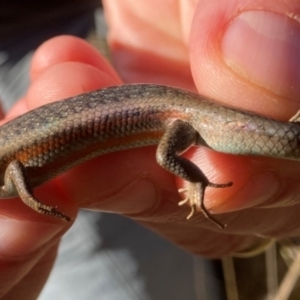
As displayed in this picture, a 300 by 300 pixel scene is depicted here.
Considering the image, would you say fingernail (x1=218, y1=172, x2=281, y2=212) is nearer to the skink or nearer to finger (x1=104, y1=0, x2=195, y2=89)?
the skink

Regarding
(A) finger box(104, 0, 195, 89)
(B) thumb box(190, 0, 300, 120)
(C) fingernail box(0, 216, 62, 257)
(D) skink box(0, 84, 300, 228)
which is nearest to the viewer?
(B) thumb box(190, 0, 300, 120)

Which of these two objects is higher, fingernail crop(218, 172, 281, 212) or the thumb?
the thumb

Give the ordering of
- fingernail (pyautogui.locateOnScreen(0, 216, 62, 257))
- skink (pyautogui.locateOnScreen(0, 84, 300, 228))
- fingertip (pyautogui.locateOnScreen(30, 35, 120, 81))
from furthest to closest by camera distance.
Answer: fingertip (pyautogui.locateOnScreen(30, 35, 120, 81)) < fingernail (pyautogui.locateOnScreen(0, 216, 62, 257)) < skink (pyautogui.locateOnScreen(0, 84, 300, 228))

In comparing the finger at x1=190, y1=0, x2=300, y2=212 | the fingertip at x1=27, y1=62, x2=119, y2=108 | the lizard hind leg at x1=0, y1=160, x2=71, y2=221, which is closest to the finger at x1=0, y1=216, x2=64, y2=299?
the lizard hind leg at x1=0, y1=160, x2=71, y2=221

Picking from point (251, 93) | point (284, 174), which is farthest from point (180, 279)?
point (251, 93)

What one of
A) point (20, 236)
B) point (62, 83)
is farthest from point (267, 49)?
point (20, 236)

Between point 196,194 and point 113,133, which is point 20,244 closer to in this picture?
point 113,133

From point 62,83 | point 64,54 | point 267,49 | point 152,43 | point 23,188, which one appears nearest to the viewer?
point 267,49

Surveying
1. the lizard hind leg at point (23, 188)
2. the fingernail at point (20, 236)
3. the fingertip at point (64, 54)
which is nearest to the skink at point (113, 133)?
the lizard hind leg at point (23, 188)
